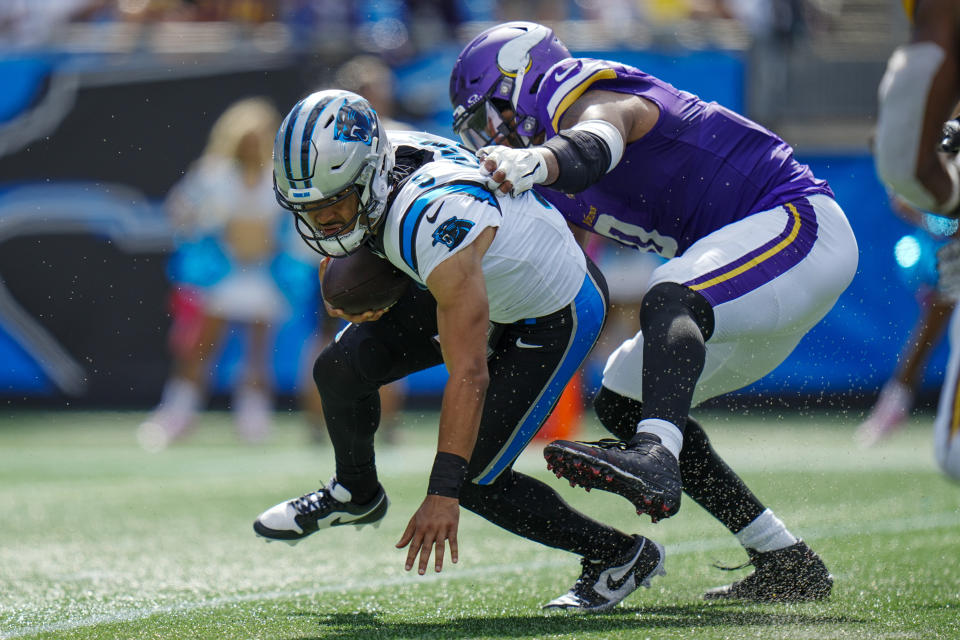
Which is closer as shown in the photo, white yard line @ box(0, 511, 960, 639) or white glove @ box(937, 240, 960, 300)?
white glove @ box(937, 240, 960, 300)

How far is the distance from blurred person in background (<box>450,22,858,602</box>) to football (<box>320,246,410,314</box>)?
476mm

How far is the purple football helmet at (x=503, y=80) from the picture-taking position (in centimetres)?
383

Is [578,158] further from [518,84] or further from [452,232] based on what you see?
[518,84]

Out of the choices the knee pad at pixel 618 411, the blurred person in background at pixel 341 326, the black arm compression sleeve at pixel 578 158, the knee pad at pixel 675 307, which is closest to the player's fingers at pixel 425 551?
the knee pad at pixel 675 307

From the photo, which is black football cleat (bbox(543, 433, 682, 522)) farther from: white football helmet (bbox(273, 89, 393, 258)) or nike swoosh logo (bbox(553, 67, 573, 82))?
nike swoosh logo (bbox(553, 67, 573, 82))

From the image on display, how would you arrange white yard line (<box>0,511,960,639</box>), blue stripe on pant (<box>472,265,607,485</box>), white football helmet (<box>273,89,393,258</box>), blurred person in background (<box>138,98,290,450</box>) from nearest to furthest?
1. white football helmet (<box>273,89,393,258</box>)
2. white yard line (<box>0,511,960,639</box>)
3. blue stripe on pant (<box>472,265,607,485</box>)
4. blurred person in background (<box>138,98,290,450</box>)

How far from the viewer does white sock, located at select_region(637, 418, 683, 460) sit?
3.21 meters

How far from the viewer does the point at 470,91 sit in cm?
390

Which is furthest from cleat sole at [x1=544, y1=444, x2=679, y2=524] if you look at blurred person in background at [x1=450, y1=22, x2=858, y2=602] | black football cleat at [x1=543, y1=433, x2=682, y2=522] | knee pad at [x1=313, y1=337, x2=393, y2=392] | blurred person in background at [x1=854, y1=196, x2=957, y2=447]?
blurred person in background at [x1=854, y1=196, x2=957, y2=447]

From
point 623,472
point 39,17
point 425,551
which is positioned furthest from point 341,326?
point 623,472

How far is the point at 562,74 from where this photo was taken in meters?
3.71

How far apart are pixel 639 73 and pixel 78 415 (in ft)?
22.4

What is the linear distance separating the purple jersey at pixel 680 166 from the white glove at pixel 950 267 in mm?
548

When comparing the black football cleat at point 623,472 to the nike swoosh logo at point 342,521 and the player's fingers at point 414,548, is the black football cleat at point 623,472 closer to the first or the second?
the player's fingers at point 414,548
